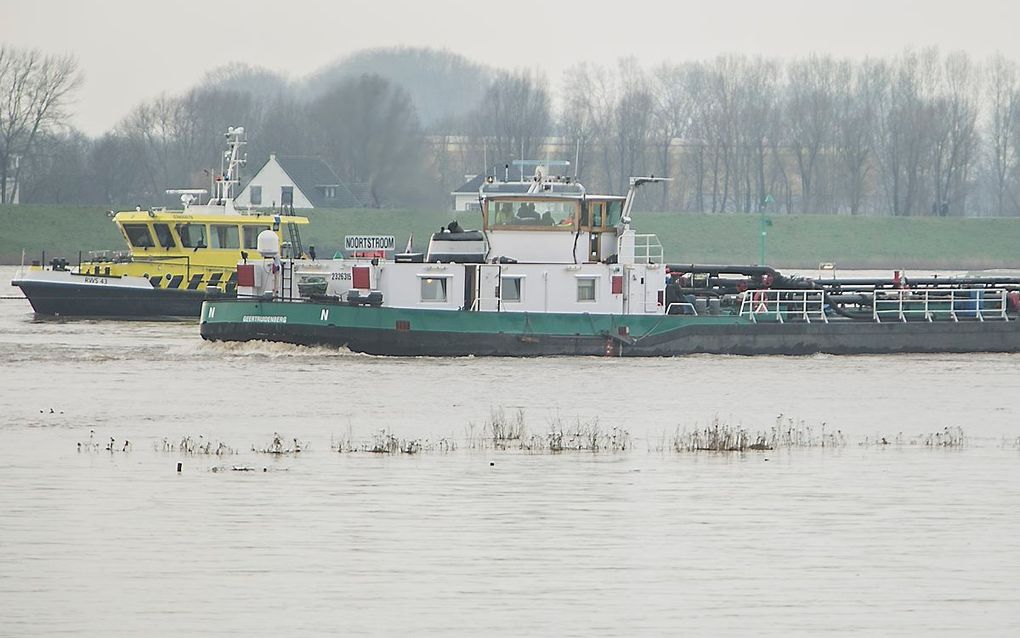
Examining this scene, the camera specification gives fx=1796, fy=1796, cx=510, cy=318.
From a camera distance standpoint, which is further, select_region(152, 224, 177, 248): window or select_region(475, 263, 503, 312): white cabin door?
select_region(152, 224, 177, 248): window

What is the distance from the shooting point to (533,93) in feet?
362

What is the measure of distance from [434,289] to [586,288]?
3.24 meters

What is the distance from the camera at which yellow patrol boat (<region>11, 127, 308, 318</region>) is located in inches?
2040

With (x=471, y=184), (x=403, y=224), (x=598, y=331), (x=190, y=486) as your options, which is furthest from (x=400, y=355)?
(x=471, y=184)

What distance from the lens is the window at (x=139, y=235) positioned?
52.5 m

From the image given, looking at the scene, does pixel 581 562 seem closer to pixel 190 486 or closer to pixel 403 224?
pixel 190 486

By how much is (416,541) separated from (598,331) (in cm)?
1998

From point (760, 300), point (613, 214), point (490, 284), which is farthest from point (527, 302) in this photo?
point (760, 300)

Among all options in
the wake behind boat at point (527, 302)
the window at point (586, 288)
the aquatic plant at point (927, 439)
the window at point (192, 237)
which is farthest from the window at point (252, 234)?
the aquatic plant at point (927, 439)

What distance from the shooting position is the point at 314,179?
10100cm

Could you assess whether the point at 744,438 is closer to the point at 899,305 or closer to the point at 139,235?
the point at 899,305

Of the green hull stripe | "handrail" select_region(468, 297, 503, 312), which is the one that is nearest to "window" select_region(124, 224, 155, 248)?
the green hull stripe

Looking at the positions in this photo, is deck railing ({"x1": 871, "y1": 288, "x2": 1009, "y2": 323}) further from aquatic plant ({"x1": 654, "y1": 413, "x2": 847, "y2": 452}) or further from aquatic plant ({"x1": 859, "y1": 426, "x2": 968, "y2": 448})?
aquatic plant ({"x1": 654, "y1": 413, "x2": 847, "y2": 452})

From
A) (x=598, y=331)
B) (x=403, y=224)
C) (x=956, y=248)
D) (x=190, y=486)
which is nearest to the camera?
(x=190, y=486)
